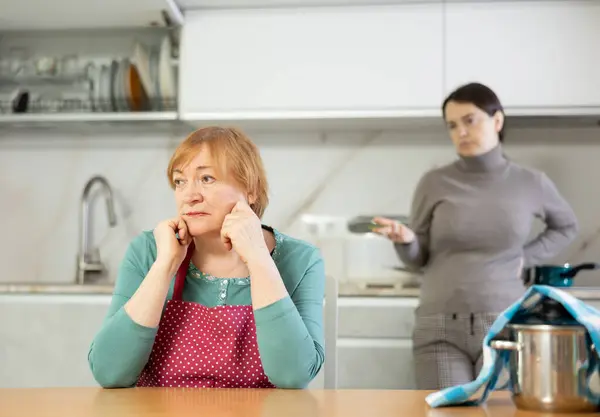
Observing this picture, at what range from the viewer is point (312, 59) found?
279cm

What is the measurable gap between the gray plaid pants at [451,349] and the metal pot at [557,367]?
1.19m

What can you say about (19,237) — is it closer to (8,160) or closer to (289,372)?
(8,160)

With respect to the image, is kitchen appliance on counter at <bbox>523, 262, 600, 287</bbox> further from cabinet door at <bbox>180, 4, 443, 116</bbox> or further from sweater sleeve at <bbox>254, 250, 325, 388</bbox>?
cabinet door at <bbox>180, 4, 443, 116</bbox>

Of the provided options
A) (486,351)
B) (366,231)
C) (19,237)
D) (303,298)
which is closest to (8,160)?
(19,237)

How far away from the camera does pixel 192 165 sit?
4.12ft

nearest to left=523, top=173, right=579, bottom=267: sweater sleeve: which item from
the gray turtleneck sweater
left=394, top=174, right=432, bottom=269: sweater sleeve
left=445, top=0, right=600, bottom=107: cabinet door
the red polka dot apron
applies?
the gray turtleneck sweater

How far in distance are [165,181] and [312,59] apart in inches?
32.8

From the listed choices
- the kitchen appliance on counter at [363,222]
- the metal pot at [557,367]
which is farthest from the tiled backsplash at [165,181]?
the metal pot at [557,367]

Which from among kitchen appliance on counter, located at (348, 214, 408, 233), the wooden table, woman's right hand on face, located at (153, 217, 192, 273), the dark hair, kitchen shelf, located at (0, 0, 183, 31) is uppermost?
kitchen shelf, located at (0, 0, 183, 31)

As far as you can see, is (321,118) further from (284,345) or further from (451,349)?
(284,345)

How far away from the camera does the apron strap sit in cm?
125

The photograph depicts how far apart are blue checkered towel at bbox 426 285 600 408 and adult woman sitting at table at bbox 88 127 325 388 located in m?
0.29

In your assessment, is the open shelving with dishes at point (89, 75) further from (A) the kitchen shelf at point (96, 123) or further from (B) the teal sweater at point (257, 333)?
(B) the teal sweater at point (257, 333)

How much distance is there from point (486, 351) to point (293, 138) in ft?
7.34
